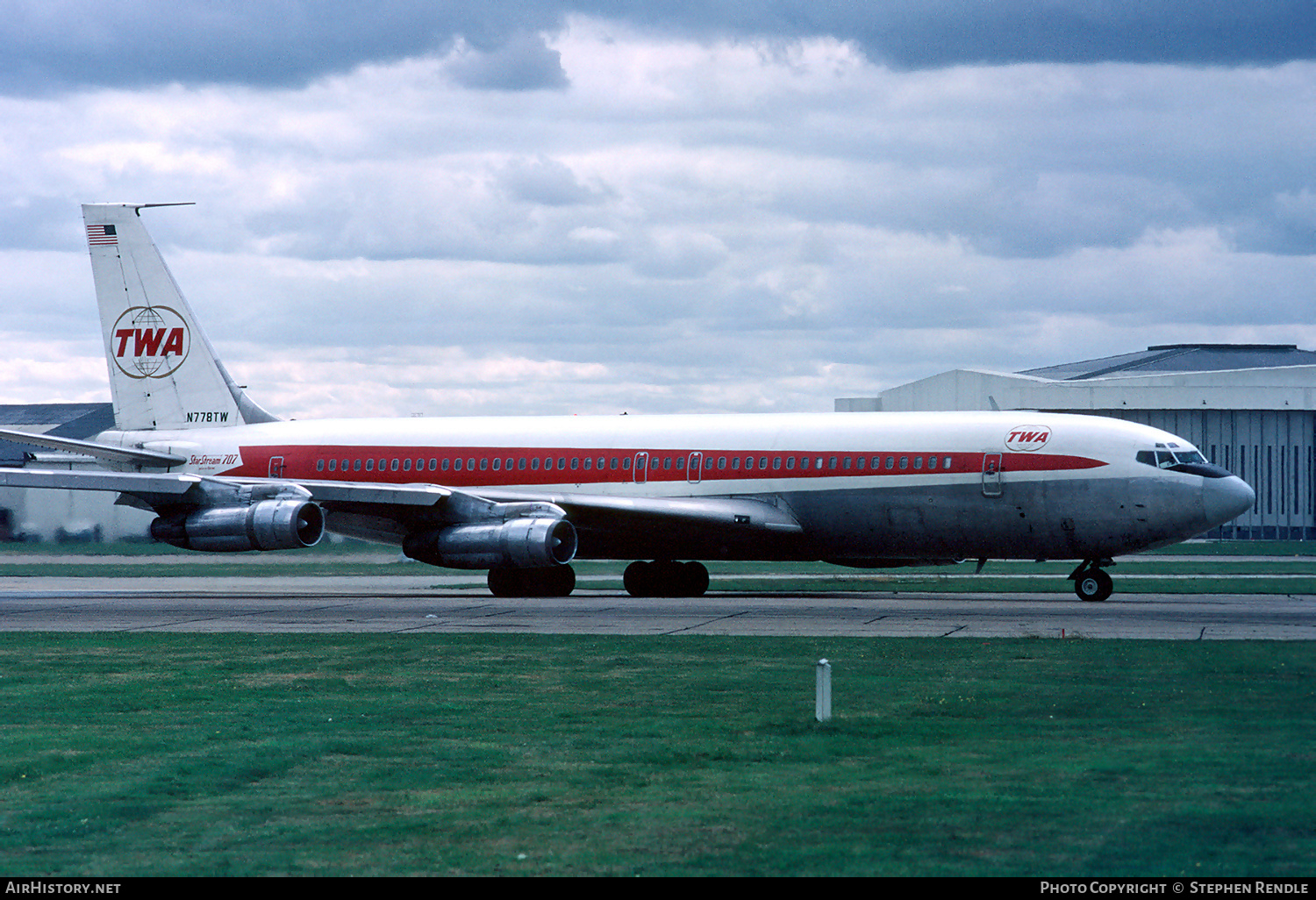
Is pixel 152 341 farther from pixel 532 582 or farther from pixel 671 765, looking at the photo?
pixel 671 765

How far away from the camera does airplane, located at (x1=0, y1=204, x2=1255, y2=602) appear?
34.0 meters

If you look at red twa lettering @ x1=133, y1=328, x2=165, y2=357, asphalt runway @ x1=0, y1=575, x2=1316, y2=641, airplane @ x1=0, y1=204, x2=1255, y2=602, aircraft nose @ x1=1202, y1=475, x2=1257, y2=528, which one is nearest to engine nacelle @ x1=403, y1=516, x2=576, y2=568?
airplane @ x1=0, y1=204, x2=1255, y2=602

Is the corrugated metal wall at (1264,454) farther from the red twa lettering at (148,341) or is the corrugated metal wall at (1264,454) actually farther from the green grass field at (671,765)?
the green grass field at (671,765)

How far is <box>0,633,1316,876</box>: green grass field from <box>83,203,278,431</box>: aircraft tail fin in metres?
24.8

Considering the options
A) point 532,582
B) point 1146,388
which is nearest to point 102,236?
point 532,582

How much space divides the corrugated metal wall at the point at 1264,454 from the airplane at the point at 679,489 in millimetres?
36127

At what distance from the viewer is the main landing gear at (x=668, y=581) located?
3947 centimetres

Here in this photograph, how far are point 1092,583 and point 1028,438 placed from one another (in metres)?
3.63

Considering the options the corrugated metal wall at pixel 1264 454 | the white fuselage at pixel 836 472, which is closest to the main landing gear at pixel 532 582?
the white fuselage at pixel 836 472

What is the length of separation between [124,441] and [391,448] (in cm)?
883

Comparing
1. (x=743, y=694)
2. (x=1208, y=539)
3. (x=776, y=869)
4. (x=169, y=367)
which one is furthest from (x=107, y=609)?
(x=1208, y=539)

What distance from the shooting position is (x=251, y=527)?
119 ft
